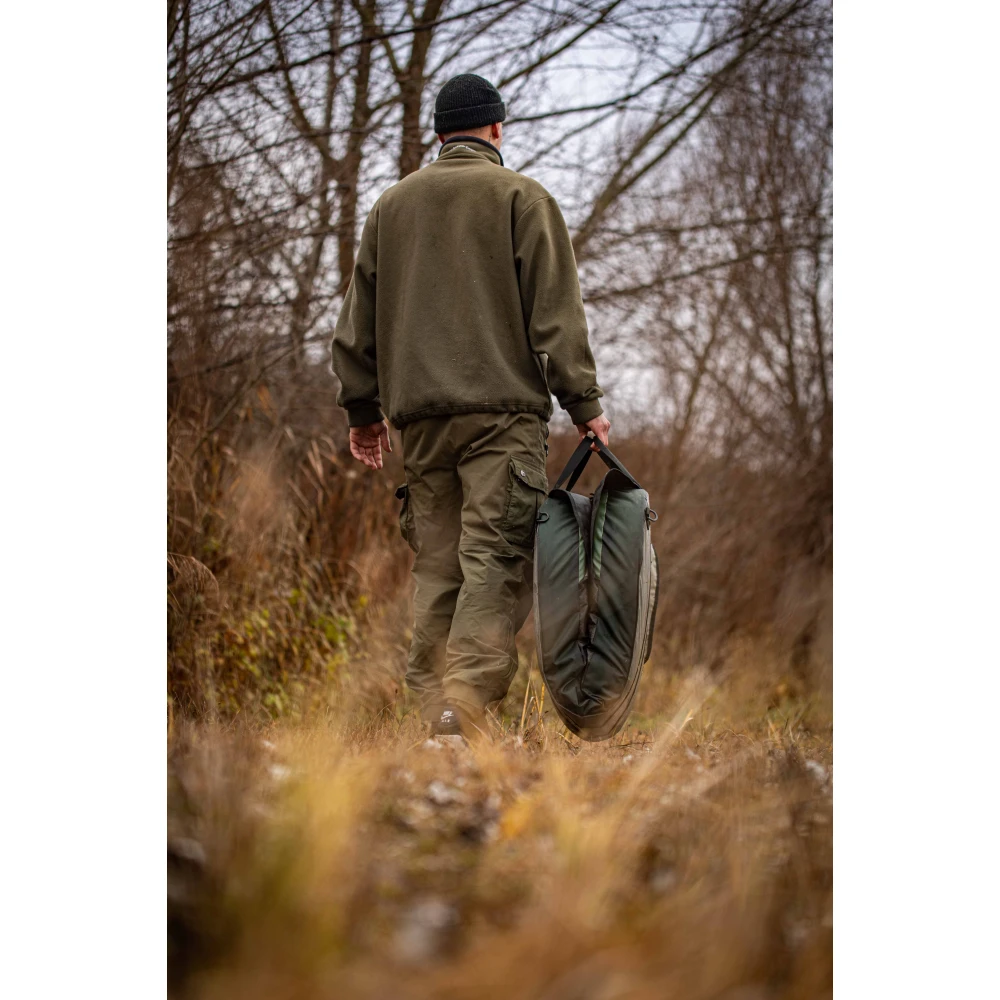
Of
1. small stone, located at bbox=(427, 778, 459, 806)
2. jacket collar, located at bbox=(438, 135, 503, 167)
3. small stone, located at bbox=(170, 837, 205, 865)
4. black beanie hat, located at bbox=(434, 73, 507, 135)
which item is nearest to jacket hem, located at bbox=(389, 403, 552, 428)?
jacket collar, located at bbox=(438, 135, 503, 167)

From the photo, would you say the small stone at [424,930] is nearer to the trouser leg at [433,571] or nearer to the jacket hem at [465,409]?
the trouser leg at [433,571]

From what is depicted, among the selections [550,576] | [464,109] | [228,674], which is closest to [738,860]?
[550,576]

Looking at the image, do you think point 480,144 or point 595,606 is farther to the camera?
point 480,144

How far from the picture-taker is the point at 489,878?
1.62 m

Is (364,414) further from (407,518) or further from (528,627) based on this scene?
(528,627)

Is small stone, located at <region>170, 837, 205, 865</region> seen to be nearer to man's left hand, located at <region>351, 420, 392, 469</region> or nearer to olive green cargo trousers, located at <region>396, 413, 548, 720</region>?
olive green cargo trousers, located at <region>396, 413, 548, 720</region>

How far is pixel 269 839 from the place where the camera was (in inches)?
66.1

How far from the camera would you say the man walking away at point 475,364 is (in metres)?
2.38

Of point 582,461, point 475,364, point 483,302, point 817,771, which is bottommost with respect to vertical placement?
point 817,771

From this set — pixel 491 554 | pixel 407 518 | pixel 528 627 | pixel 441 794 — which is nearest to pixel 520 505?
pixel 491 554

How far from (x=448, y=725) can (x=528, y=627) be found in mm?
2147

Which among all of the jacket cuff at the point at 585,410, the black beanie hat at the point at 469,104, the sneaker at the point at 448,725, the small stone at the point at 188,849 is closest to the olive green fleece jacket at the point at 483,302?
the jacket cuff at the point at 585,410

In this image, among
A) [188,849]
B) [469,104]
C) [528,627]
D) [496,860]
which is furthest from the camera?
[528,627]

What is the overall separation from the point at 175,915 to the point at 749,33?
363 cm
